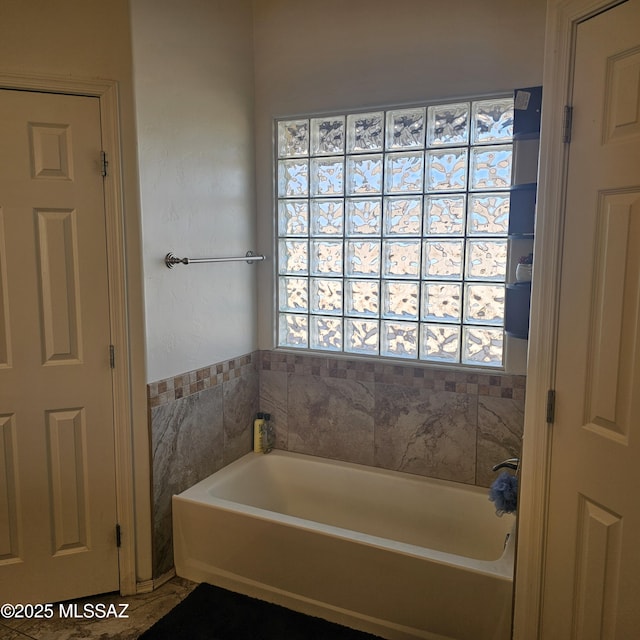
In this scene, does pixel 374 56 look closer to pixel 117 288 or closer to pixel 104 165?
pixel 104 165

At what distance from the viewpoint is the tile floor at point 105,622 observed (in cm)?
211

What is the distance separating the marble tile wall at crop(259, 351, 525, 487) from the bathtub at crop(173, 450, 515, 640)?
0.09 meters

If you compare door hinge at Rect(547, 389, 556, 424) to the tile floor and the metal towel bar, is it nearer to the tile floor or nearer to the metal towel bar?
the metal towel bar

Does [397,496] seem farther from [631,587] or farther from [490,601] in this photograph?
[631,587]

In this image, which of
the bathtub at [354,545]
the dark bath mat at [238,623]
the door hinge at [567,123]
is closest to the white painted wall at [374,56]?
the bathtub at [354,545]

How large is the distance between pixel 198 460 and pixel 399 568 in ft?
3.43

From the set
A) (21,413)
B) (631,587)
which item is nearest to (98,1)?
(21,413)

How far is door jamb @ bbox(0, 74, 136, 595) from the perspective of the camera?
2084 millimetres

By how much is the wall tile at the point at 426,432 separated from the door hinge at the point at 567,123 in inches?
50.6

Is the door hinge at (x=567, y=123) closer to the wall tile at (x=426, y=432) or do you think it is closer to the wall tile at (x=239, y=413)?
the wall tile at (x=426, y=432)

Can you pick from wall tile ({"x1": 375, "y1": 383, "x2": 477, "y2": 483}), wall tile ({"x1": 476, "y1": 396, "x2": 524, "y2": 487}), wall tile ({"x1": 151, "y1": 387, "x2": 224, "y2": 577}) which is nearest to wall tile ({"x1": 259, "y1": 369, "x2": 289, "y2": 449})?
wall tile ({"x1": 151, "y1": 387, "x2": 224, "y2": 577})

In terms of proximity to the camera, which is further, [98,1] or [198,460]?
[198,460]

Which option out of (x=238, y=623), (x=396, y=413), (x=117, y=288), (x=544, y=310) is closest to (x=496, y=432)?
(x=396, y=413)

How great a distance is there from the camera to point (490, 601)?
6.25ft
